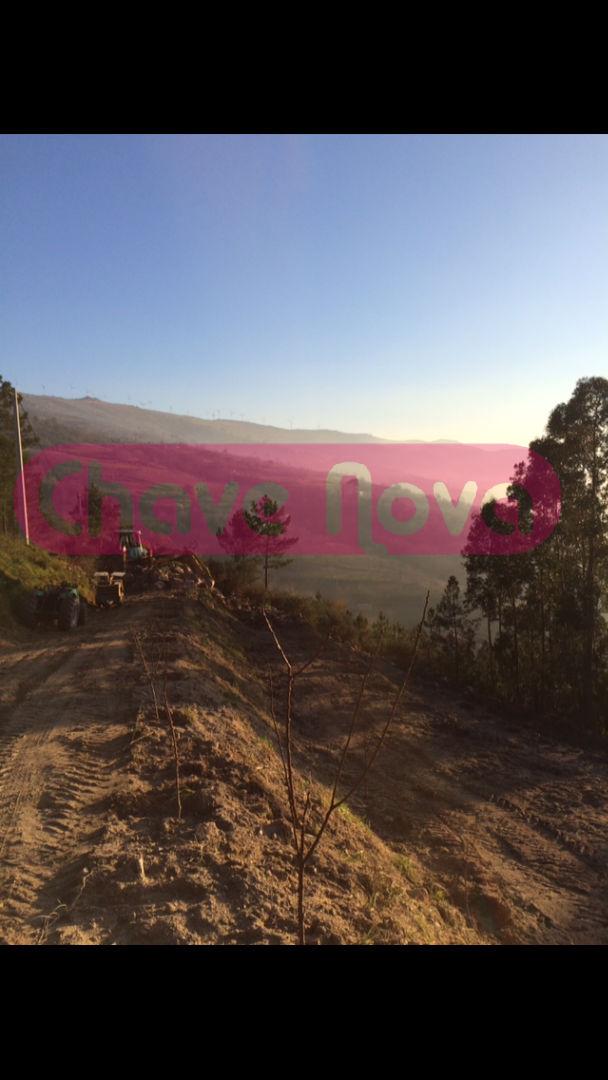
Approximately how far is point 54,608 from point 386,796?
33.1 ft

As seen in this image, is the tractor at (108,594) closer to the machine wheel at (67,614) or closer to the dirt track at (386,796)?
the dirt track at (386,796)

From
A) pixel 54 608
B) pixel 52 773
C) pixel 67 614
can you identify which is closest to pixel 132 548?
pixel 54 608

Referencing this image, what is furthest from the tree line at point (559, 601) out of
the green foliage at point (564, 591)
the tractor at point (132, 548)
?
the tractor at point (132, 548)

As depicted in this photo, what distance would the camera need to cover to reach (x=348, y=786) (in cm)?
1109

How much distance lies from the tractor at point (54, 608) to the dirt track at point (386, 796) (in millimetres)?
519

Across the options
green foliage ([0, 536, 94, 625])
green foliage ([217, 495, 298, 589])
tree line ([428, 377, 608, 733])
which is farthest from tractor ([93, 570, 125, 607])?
green foliage ([217, 495, 298, 589])

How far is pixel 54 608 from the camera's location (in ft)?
52.1

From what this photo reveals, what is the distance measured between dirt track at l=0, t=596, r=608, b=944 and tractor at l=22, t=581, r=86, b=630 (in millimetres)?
519

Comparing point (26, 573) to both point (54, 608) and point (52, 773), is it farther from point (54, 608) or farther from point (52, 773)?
point (52, 773)
